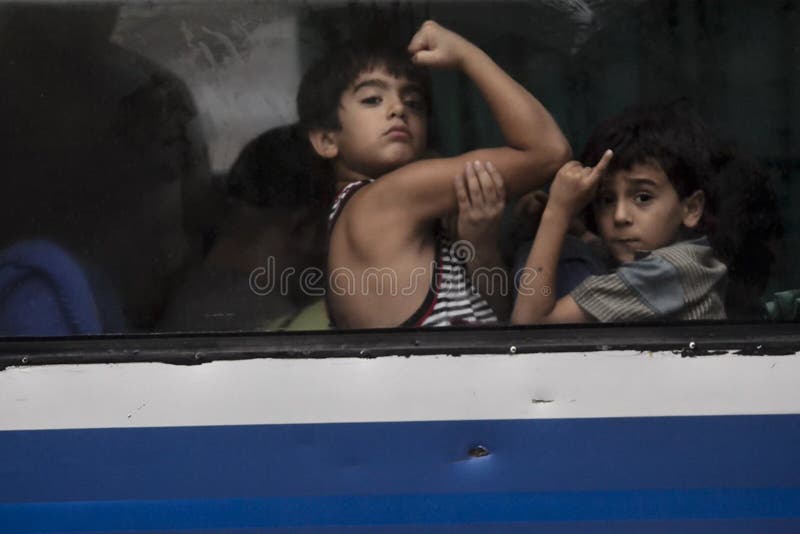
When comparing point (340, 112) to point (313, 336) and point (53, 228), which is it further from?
point (53, 228)

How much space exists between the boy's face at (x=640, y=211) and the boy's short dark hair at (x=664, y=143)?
16 mm

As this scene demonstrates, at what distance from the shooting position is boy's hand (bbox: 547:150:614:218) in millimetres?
2229

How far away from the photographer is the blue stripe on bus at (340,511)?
7.25 ft

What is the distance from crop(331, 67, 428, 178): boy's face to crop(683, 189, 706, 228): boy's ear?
1.73 ft

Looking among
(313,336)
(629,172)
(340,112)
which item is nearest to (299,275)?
(313,336)

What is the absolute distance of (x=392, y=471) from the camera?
2207mm

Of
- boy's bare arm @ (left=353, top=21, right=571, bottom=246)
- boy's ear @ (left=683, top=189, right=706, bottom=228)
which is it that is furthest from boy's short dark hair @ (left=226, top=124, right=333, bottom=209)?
boy's ear @ (left=683, top=189, right=706, bottom=228)

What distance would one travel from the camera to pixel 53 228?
2.24 metres

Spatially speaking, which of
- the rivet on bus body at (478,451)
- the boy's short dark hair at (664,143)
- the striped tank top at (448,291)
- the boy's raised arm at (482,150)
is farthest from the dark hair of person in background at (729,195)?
the rivet on bus body at (478,451)

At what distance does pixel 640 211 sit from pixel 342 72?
0.64 meters

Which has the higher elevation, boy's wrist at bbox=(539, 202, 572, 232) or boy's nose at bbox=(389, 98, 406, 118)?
→ boy's nose at bbox=(389, 98, 406, 118)

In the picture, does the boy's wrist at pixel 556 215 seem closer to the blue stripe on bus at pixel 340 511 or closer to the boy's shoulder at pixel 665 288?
the boy's shoulder at pixel 665 288

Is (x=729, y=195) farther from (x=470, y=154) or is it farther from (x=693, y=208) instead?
(x=470, y=154)

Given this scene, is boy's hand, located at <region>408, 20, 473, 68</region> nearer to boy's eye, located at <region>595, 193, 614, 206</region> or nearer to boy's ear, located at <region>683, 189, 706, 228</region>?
boy's eye, located at <region>595, 193, 614, 206</region>
